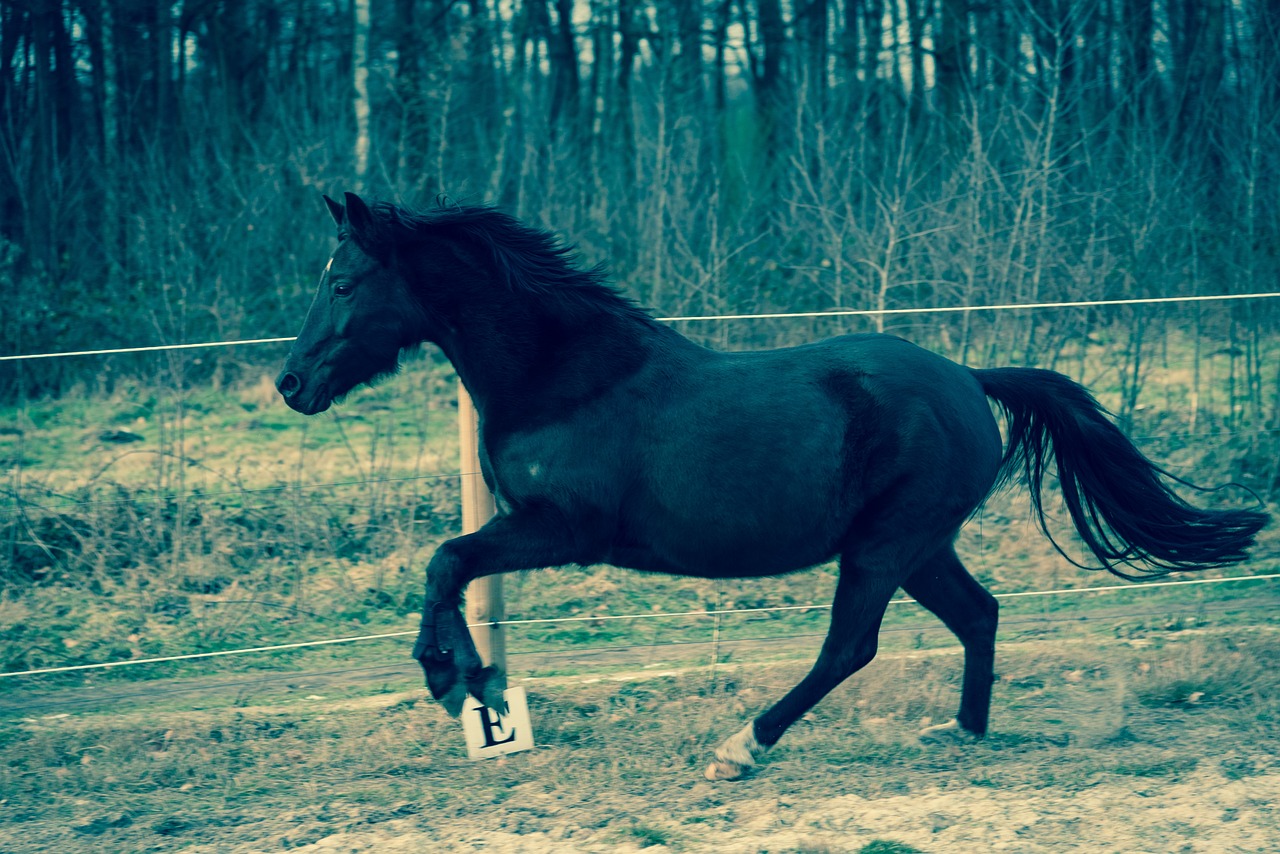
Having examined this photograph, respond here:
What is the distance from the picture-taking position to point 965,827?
376cm

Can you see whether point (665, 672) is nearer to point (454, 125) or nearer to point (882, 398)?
point (882, 398)

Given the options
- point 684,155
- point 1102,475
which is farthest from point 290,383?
point 684,155

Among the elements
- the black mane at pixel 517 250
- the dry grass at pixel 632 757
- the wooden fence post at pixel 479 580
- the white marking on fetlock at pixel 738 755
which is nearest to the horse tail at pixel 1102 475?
the dry grass at pixel 632 757

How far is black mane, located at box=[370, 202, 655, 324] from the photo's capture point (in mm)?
4066

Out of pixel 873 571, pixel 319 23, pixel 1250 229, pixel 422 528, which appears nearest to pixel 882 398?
pixel 873 571

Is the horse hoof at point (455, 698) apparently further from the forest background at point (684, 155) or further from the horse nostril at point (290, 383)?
the forest background at point (684, 155)

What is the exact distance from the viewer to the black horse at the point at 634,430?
13.1ft

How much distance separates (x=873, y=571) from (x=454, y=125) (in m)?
11.3

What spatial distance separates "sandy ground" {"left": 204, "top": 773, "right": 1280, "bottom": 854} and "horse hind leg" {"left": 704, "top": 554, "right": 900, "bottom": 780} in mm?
159

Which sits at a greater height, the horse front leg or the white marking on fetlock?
the horse front leg

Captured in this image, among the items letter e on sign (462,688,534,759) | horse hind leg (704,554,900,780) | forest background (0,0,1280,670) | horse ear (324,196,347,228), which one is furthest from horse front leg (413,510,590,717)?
forest background (0,0,1280,670)

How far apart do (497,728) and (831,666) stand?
3.94ft

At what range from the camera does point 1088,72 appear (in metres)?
13.5

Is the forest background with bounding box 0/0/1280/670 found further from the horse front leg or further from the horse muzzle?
the horse front leg
